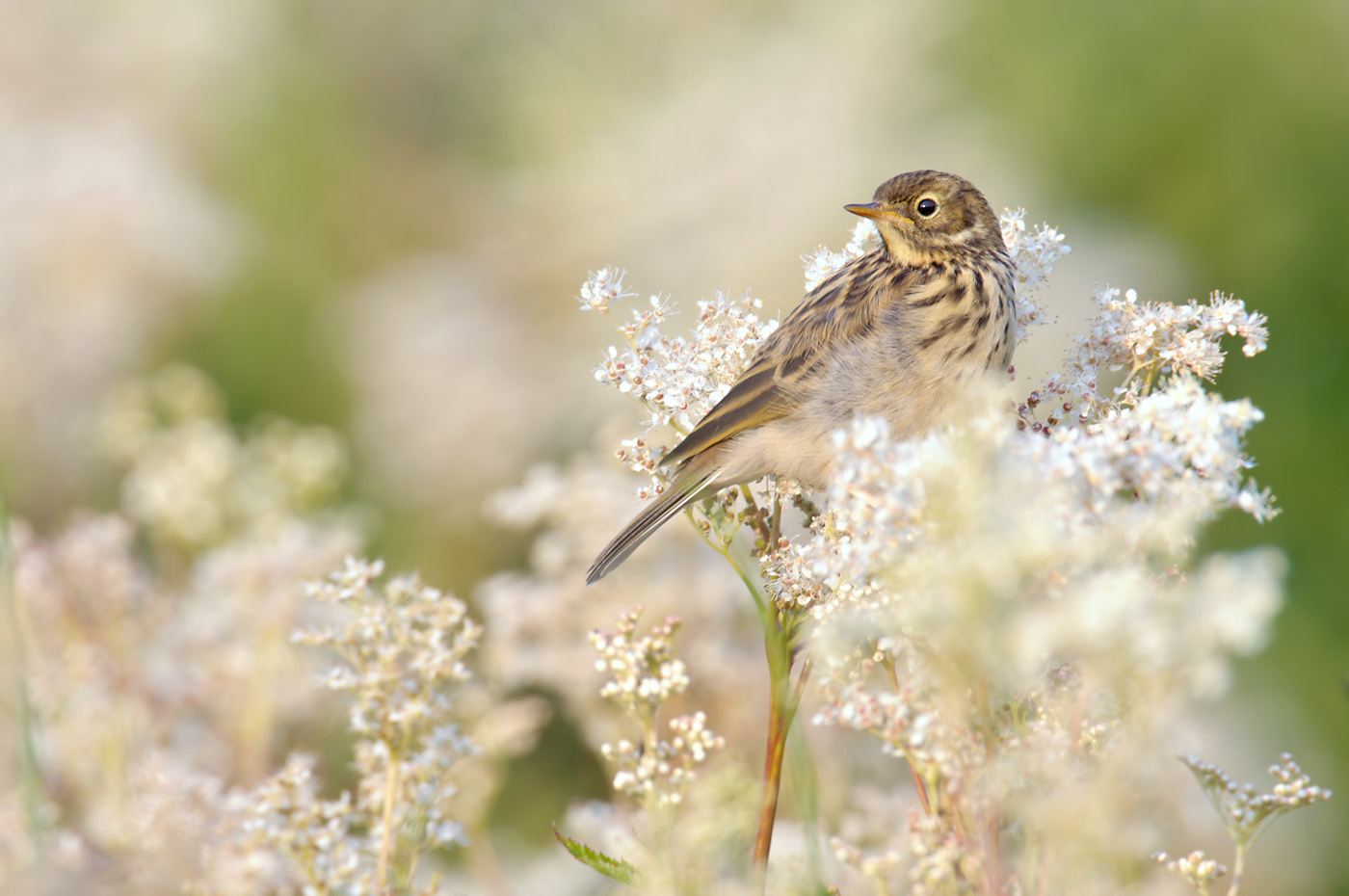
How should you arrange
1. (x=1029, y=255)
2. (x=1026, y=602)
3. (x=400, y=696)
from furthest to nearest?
(x=1029, y=255), (x=400, y=696), (x=1026, y=602)

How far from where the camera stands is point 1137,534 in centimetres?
176

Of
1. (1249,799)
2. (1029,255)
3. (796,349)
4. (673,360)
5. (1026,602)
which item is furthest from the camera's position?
(796,349)

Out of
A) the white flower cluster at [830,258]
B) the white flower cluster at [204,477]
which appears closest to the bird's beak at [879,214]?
the white flower cluster at [830,258]

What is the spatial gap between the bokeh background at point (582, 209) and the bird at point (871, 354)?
2.63m

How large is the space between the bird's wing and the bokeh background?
8.82ft

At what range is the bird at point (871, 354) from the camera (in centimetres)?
305

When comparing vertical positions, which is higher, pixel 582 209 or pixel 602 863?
pixel 582 209

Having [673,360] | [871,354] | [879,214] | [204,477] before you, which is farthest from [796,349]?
[204,477]

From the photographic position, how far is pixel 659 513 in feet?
10.3

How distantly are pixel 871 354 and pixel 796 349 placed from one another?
0.23 meters

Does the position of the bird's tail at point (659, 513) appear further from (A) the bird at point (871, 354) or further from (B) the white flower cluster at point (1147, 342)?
(B) the white flower cluster at point (1147, 342)

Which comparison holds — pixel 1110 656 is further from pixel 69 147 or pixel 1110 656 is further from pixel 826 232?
→ pixel 69 147

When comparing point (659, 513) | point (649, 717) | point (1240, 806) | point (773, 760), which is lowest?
point (1240, 806)

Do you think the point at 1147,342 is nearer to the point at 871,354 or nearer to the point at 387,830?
the point at 871,354
